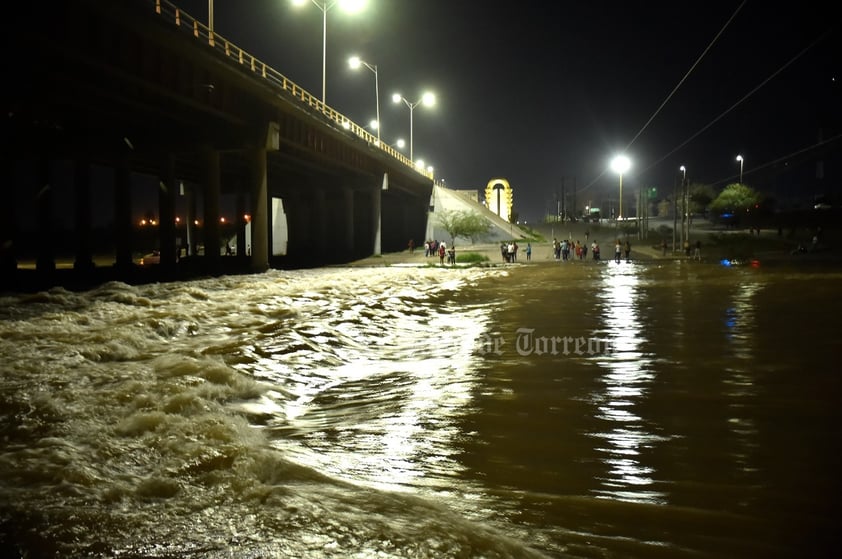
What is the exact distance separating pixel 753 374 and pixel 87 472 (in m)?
8.96

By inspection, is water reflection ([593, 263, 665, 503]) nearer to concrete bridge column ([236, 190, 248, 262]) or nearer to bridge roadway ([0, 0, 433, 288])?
bridge roadway ([0, 0, 433, 288])

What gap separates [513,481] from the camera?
220 inches

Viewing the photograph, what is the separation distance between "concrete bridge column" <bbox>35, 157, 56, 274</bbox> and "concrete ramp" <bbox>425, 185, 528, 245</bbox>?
46911 mm

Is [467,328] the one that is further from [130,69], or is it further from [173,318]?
[130,69]

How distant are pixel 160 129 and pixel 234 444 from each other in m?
38.4

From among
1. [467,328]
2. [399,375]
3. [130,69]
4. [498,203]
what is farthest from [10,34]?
[498,203]

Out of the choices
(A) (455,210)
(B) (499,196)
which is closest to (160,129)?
(A) (455,210)

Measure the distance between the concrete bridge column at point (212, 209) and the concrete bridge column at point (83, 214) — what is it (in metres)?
12.8

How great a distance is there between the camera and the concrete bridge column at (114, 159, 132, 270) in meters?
52.3

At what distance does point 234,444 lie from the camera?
6453 mm

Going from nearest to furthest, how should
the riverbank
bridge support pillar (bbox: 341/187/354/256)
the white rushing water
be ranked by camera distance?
the white rushing water < the riverbank < bridge support pillar (bbox: 341/187/354/256)

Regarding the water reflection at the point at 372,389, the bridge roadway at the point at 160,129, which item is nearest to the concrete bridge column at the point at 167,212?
the bridge roadway at the point at 160,129

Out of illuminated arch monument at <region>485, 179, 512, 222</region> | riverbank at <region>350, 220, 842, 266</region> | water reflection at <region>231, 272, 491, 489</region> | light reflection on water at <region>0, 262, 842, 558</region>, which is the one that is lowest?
water reflection at <region>231, 272, 491, 489</region>

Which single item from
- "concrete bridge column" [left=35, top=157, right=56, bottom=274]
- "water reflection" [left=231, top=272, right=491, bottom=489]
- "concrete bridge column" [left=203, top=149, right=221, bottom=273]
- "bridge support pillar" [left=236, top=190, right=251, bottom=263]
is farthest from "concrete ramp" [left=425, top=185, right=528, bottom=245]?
"water reflection" [left=231, top=272, right=491, bottom=489]
